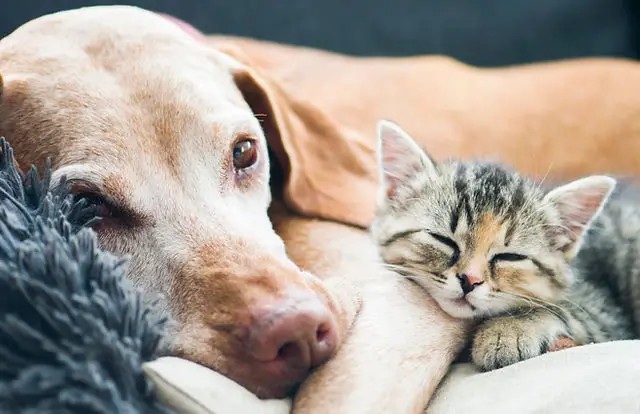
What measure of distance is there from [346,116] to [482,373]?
1.24 meters

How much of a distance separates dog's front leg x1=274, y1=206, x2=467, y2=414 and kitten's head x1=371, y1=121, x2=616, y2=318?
59mm

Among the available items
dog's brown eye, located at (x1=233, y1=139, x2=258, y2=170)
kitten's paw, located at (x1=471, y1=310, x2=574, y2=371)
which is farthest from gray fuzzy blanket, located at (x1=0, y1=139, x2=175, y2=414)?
kitten's paw, located at (x1=471, y1=310, x2=574, y2=371)

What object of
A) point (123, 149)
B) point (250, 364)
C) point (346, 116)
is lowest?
point (346, 116)

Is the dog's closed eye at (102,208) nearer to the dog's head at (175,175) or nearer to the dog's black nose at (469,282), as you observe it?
the dog's head at (175,175)

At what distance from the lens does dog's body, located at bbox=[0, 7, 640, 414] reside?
3.20 feet

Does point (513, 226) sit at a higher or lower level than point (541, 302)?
higher

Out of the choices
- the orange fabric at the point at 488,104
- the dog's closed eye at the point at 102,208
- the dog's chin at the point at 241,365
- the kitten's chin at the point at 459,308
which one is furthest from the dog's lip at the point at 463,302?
the orange fabric at the point at 488,104

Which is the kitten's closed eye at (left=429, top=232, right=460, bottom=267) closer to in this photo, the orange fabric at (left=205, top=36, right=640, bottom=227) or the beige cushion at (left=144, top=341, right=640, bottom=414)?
the beige cushion at (left=144, top=341, right=640, bottom=414)

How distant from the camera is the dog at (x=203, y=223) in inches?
38.4

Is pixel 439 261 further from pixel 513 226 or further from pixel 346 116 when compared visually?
pixel 346 116

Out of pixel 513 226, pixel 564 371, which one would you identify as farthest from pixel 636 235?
pixel 564 371

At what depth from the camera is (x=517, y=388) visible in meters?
0.99

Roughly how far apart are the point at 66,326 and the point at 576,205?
99 centimetres

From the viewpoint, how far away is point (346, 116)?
7.15 feet
